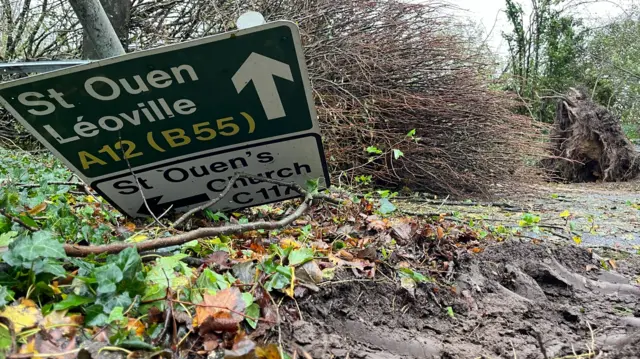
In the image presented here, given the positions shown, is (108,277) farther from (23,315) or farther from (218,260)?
(218,260)

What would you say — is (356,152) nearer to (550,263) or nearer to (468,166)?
(468,166)

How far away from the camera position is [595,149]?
10258 millimetres

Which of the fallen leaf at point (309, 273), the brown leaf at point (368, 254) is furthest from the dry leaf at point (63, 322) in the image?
the brown leaf at point (368, 254)

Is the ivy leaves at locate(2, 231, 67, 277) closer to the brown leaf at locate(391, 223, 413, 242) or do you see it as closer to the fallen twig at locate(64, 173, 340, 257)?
the fallen twig at locate(64, 173, 340, 257)

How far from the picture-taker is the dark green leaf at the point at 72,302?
968 millimetres

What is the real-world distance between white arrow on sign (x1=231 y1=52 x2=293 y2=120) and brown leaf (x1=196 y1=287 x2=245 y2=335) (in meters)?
0.74

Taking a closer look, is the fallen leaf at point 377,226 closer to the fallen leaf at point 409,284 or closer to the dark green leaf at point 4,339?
the fallen leaf at point 409,284

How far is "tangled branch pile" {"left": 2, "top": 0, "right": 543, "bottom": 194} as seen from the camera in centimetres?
481

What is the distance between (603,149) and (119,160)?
11.4 m

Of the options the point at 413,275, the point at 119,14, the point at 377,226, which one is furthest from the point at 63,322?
the point at 119,14

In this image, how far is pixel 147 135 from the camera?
1.64m

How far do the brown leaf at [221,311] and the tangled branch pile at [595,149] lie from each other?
417 inches

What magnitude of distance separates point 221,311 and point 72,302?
34cm

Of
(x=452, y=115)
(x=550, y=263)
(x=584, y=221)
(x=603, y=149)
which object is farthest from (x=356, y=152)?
(x=603, y=149)
